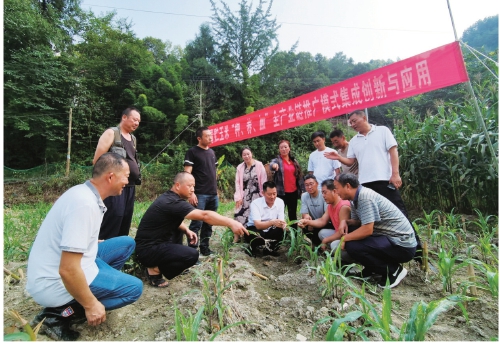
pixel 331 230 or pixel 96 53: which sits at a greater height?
pixel 96 53

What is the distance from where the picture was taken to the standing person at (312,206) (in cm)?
327

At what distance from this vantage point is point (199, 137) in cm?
338

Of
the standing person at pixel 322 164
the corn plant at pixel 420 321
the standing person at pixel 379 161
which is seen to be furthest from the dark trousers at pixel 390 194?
the corn plant at pixel 420 321

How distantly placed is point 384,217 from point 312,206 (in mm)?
1049

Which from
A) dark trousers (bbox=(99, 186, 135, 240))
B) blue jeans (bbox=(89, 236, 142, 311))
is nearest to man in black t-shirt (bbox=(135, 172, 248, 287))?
dark trousers (bbox=(99, 186, 135, 240))

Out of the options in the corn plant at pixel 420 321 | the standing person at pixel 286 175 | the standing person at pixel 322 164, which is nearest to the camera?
the corn plant at pixel 420 321

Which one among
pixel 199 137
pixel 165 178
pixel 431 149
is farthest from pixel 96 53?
pixel 431 149

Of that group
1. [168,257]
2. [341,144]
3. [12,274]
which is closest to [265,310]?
[168,257]

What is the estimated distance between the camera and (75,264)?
1.41m

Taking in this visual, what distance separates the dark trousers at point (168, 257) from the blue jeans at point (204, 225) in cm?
90

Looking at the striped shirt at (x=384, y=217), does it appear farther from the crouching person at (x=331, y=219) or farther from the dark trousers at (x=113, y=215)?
the dark trousers at (x=113, y=215)

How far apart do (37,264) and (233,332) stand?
1127 mm

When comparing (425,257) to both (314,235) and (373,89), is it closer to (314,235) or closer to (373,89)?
(314,235)

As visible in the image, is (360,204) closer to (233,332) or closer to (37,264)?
(233,332)
